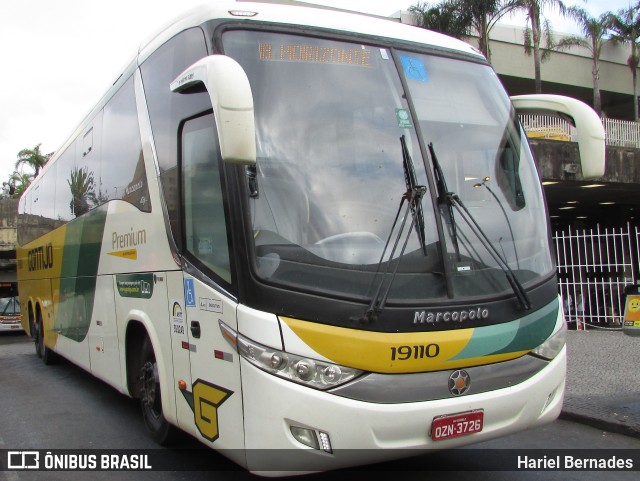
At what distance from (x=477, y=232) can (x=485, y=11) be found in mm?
27138

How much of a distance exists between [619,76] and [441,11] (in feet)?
48.4

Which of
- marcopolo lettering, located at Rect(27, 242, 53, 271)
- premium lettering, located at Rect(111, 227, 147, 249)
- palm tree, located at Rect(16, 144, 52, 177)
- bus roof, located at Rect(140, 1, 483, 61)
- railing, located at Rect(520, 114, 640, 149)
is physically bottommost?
marcopolo lettering, located at Rect(27, 242, 53, 271)

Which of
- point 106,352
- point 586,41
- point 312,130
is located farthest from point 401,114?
point 586,41

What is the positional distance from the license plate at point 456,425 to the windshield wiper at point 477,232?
0.79m

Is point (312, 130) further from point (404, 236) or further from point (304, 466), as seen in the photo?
point (304, 466)

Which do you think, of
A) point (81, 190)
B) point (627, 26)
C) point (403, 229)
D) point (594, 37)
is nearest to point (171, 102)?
point (403, 229)

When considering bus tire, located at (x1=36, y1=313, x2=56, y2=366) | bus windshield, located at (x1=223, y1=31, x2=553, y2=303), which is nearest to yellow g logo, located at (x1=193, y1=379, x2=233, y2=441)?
bus windshield, located at (x1=223, y1=31, x2=553, y2=303)

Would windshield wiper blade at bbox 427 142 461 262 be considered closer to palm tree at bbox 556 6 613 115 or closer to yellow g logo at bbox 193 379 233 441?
yellow g logo at bbox 193 379 233 441

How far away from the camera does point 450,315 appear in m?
3.86

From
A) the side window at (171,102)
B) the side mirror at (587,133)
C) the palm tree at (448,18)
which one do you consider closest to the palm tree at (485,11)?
the palm tree at (448,18)

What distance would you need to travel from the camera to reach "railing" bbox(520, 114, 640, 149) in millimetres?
16406

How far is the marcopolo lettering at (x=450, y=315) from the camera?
378 centimetres

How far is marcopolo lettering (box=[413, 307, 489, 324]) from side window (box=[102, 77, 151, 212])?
267cm

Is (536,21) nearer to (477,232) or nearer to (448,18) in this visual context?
(448,18)
